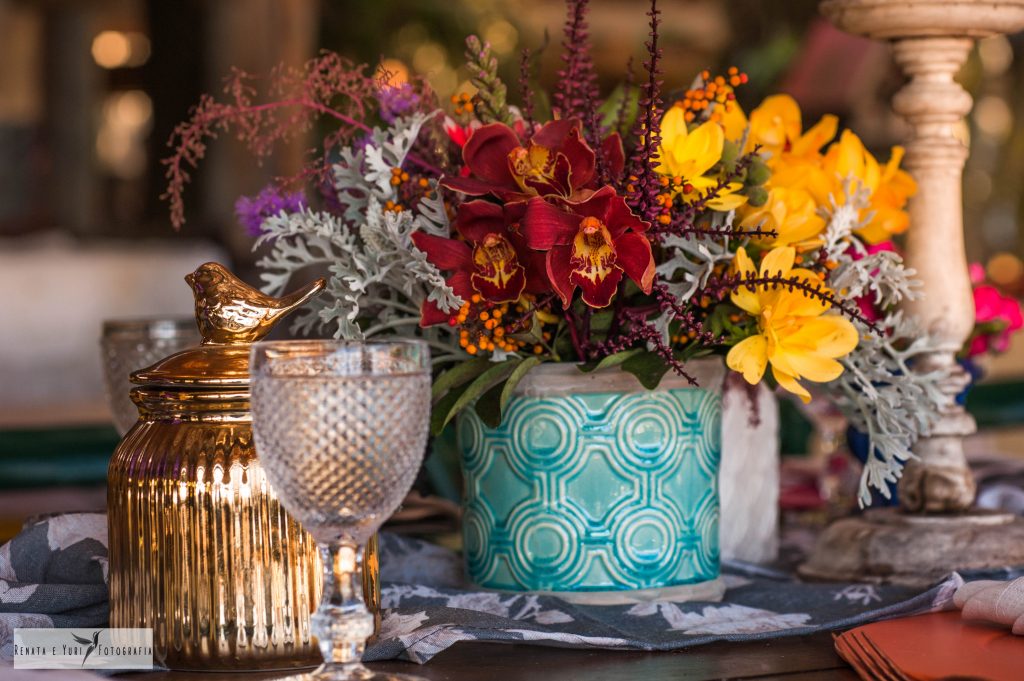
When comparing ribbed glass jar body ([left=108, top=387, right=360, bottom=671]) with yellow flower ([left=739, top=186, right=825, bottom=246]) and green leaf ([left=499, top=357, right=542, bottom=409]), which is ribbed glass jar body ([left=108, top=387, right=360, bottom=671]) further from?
yellow flower ([left=739, top=186, right=825, bottom=246])

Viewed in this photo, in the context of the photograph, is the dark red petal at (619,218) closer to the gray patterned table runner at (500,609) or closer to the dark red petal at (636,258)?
the dark red petal at (636,258)

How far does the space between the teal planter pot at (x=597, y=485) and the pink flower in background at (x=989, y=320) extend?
0.46m

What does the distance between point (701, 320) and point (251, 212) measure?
1.11 feet

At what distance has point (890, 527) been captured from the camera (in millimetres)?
1017

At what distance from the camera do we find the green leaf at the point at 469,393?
86cm

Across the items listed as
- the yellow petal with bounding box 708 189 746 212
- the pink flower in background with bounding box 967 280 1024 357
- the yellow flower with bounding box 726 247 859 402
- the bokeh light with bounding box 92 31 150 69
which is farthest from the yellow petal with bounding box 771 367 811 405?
the bokeh light with bounding box 92 31 150 69

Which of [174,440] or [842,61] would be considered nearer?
[174,440]

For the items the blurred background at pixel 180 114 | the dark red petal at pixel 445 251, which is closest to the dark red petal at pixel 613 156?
the dark red petal at pixel 445 251

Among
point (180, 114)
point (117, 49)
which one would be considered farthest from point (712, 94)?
point (117, 49)

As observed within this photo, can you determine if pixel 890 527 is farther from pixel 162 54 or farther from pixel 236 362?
pixel 162 54

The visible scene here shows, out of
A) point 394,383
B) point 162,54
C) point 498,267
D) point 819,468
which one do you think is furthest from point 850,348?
point 162,54

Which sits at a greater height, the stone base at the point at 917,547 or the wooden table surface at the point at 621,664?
the stone base at the point at 917,547

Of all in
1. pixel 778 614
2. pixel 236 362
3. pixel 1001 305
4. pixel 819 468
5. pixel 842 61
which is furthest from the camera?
pixel 842 61

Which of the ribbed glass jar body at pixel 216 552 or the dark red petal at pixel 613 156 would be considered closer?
the ribbed glass jar body at pixel 216 552
